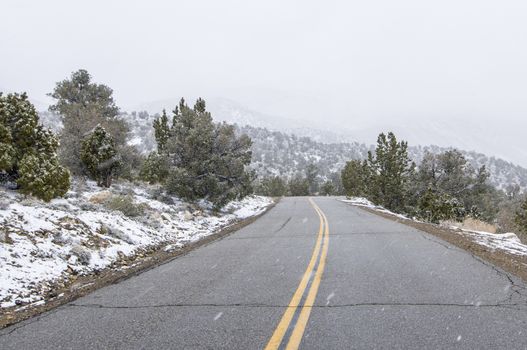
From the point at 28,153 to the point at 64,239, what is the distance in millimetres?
6343

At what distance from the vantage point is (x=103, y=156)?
20922 millimetres

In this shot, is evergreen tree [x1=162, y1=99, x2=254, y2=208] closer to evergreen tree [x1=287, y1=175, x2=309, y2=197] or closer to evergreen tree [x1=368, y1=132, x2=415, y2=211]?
evergreen tree [x1=368, y1=132, x2=415, y2=211]

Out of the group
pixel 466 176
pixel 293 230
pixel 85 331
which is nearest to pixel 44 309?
pixel 85 331

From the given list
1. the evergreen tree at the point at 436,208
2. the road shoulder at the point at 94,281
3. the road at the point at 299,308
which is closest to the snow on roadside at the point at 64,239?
the road shoulder at the point at 94,281

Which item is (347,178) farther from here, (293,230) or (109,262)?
(109,262)

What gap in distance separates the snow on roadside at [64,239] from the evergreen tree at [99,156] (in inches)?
223

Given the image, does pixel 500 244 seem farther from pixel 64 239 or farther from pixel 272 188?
pixel 272 188

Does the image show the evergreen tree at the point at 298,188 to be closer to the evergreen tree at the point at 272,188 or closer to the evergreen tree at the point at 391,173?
the evergreen tree at the point at 272,188

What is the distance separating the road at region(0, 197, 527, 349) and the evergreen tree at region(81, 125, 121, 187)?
1378 centimetres

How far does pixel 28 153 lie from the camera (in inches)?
543

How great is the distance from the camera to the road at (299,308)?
4266 mm

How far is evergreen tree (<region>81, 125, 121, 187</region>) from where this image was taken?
20859 mm

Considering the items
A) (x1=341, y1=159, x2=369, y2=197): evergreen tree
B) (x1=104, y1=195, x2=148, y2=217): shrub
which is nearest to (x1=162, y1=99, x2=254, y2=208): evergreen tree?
(x1=104, y1=195, x2=148, y2=217): shrub

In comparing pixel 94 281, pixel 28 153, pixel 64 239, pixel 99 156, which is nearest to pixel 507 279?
pixel 94 281
